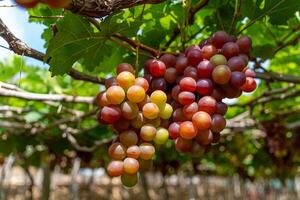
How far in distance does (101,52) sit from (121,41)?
0.19 feet

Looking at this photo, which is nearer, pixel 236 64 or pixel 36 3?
pixel 36 3

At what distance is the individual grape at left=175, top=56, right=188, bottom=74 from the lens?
3.21ft

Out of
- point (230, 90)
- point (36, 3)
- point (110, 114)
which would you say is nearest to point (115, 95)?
point (110, 114)

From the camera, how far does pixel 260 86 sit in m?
2.70

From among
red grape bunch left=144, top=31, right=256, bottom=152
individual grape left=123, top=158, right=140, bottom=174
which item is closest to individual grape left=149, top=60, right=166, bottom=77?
red grape bunch left=144, top=31, right=256, bottom=152

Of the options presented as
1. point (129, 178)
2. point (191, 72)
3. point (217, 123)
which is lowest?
point (129, 178)

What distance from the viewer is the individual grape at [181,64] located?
3.21 ft

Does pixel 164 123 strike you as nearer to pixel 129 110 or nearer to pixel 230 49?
pixel 129 110

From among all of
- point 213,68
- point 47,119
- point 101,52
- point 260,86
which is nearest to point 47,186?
point 47,119

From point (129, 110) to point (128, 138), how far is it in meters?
0.06

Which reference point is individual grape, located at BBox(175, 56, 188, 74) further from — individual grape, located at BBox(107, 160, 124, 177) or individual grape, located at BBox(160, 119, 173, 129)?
individual grape, located at BBox(107, 160, 124, 177)

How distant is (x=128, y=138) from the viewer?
92 cm

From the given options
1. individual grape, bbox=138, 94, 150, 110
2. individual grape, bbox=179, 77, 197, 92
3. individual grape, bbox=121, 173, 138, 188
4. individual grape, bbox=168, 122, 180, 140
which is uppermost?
individual grape, bbox=179, 77, 197, 92

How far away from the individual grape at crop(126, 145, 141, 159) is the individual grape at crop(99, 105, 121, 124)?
2.6 inches
